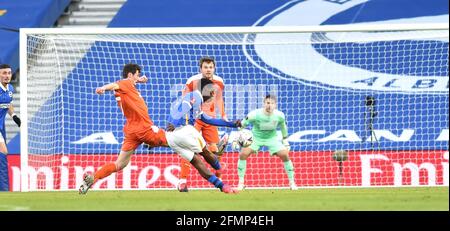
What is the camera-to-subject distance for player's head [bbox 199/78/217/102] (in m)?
13.5

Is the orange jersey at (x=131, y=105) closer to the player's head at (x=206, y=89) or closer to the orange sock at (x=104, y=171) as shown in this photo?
the orange sock at (x=104, y=171)

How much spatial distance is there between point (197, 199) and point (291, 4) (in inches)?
432

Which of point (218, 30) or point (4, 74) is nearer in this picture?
point (4, 74)

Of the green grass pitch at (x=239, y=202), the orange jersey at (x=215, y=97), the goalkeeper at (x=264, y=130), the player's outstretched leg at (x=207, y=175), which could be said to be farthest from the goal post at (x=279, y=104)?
the green grass pitch at (x=239, y=202)

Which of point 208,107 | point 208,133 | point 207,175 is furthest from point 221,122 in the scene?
point 208,133

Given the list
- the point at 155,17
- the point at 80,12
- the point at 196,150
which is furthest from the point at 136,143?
the point at 80,12

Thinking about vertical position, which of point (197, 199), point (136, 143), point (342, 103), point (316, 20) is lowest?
point (197, 199)

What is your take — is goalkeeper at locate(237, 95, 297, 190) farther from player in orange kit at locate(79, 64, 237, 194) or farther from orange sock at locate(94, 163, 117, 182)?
orange sock at locate(94, 163, 117, 182)

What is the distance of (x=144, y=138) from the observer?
12883 mm

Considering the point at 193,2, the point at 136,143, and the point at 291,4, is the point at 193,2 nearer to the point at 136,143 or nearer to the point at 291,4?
the point at 291,4

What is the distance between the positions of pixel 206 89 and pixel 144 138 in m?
1.22

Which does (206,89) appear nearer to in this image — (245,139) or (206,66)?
(206,66)

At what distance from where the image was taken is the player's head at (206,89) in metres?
13.5

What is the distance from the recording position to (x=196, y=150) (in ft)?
39.9
